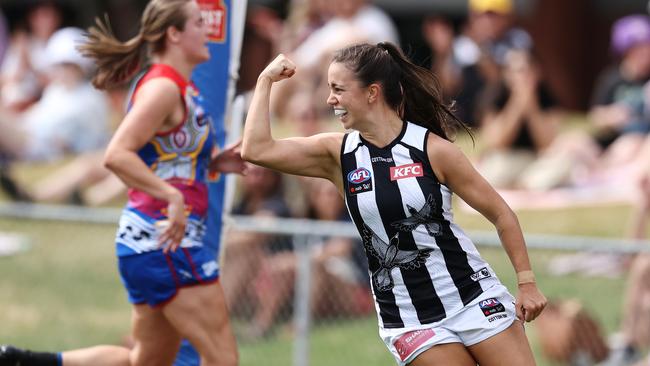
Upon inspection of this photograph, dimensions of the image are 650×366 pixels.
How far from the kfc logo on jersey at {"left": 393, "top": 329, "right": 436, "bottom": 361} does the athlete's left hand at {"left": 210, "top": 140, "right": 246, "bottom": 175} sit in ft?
4.71

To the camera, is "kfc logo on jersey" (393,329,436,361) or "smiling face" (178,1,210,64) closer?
"kfc logo on jersey" (393,329,436,361)

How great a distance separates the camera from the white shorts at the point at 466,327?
4.98 metres

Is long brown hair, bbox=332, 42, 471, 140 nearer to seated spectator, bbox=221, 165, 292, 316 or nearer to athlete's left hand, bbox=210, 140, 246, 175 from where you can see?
athlete's left hand, bbox=210, 140, 246, 175

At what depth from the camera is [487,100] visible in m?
12.2

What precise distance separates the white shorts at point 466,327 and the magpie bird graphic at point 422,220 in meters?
0.35

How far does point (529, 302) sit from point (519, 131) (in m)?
6.94

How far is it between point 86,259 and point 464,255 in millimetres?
4952

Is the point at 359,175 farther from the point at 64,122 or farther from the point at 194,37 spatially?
the point at 64,122

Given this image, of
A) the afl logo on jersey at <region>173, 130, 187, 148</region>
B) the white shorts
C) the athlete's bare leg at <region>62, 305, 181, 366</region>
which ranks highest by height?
the afl logo on jersey at <region>173, 130, 187, 148</region>

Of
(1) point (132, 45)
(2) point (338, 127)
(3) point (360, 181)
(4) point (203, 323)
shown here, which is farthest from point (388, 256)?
(2) point (338, 127)

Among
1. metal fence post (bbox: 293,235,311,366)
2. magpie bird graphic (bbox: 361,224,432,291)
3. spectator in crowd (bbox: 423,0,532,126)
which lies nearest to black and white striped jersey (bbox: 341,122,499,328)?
magpie bird graphic (bbox: 361,224,432,291)

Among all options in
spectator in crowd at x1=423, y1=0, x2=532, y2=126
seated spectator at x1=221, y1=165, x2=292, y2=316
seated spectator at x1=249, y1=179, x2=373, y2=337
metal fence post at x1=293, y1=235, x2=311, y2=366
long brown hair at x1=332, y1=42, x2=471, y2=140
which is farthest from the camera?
spectator in crowd at x1=423, y1=0, x2=532, y2=126

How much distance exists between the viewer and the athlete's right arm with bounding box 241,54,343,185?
5074 mm

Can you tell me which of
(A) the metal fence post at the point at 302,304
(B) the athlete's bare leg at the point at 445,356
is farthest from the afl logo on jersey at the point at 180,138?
(A) the metal fence post at the point at 302,304
